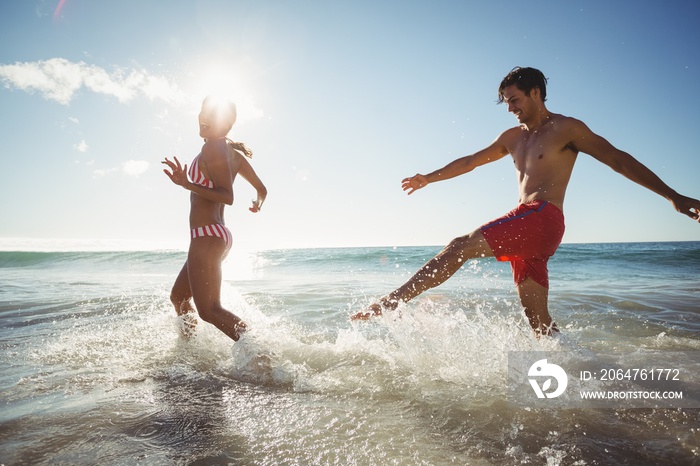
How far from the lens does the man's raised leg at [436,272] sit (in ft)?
8.82

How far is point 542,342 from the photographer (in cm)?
302

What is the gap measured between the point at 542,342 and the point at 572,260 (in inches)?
790

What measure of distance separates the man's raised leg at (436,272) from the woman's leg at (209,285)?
0.90 metres

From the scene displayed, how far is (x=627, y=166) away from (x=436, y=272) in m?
1.56

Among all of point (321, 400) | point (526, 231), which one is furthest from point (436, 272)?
point (321, 400)

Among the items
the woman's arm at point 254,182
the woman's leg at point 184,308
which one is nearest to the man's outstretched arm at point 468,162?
the woman's arm at point 254,182

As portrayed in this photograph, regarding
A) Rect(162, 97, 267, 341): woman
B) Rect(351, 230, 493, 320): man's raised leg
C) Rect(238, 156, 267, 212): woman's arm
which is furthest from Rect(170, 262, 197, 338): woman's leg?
Rect(351, 230, 493, 320): man's raised leg

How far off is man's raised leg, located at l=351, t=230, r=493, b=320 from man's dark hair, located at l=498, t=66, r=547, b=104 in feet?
4.41

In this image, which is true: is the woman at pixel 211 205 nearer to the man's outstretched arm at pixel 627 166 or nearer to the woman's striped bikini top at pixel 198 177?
the woman's striped bikini top at pixel 198 177

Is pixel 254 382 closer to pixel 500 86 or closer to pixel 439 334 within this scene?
pixel 439 334

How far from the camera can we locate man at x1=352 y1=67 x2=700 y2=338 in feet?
8.89

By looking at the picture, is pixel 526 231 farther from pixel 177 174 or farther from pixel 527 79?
pixel 177 174

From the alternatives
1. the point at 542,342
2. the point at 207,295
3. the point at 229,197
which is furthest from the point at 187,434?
the point at 542,342

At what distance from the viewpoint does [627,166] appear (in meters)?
2.72
